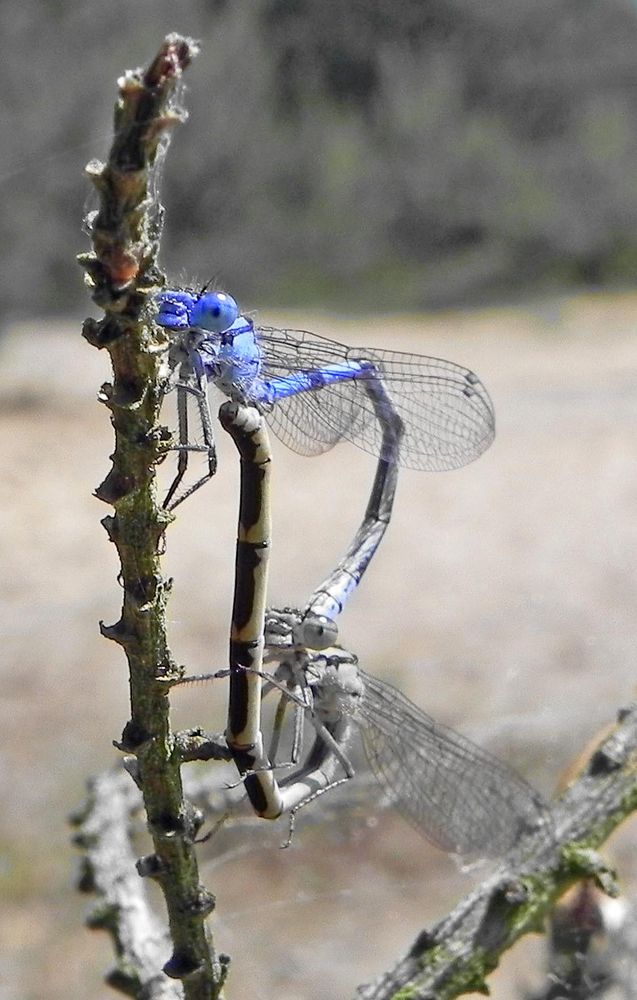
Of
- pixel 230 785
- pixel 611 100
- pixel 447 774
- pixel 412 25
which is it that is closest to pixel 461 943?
pixel 447 774

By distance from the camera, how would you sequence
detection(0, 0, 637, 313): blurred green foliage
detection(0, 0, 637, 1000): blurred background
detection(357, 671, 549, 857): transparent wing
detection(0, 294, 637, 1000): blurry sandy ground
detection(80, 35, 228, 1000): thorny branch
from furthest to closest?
detection(0, 0, 637, 313): blurred green foliage → detection(0, 0, 637, 1000): blurred background → detection(0, 294, 637, 1000): blurry sandy ground → detection(357, 671, 549, 857): transparent wing → detection(80, 35, 228, 1000): thorny branch

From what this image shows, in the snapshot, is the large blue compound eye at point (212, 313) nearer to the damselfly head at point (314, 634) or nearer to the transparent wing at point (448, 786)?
the damselfly head at point (314, 634)

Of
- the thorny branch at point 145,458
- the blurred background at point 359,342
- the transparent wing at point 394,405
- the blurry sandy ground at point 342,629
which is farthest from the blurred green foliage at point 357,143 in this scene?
the thorny branch at point 145,458

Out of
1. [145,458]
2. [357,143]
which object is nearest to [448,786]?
[145,458]

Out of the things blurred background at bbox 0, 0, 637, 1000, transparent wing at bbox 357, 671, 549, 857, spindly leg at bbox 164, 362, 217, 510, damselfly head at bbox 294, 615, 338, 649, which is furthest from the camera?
blurred background at bbox 0, 0, 637, 1000

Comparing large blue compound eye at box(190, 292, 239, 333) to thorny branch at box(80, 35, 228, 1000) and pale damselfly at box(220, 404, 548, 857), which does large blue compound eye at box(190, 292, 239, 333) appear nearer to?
pale damselfly at box(220, 404, 548, 857)

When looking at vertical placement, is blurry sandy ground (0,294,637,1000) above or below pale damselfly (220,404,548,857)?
above

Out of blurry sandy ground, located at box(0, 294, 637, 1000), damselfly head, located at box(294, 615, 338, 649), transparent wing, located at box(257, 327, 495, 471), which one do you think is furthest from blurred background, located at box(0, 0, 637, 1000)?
damselfly head, located at box(294, 615, 338, 649)
